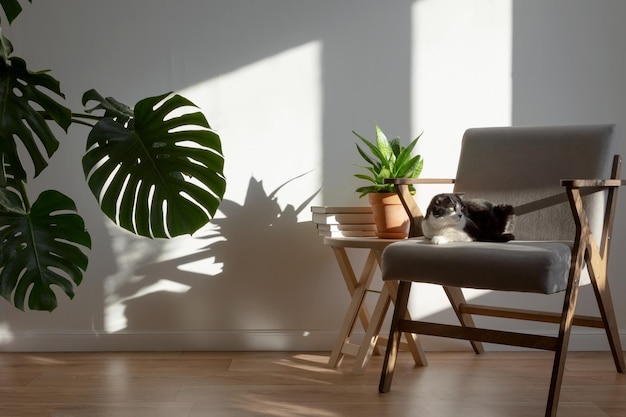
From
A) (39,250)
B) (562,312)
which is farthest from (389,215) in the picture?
(39,250)

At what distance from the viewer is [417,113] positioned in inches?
131

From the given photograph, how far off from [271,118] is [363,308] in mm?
901

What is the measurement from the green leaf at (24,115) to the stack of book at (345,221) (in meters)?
1.07

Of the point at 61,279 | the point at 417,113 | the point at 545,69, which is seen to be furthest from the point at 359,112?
the point at 61,279

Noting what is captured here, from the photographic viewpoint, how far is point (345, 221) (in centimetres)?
301

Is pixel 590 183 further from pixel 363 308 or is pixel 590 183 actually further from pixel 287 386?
pixel 287 386

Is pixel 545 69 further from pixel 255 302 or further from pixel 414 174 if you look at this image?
pixel 255 302

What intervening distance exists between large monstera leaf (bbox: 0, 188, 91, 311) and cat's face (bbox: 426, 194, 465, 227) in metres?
1.13

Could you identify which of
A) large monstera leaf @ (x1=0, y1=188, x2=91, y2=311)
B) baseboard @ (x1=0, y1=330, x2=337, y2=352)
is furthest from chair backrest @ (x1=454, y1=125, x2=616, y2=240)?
large monstera leaf @ (x1=0, y1=188, x2=91, y2=311)

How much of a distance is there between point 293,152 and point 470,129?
2.51 ft

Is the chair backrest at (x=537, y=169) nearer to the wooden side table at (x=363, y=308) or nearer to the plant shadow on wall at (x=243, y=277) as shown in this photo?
the wooden side table at (x=363, y=308)

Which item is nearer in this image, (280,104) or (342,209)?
(342,209)

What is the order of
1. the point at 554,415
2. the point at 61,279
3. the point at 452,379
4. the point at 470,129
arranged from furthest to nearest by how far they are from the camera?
the point at 470,129 → the point at 452,379 → the point at 61,279 → the point at 554,415

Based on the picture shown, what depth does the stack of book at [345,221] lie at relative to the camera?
9.81 ft
